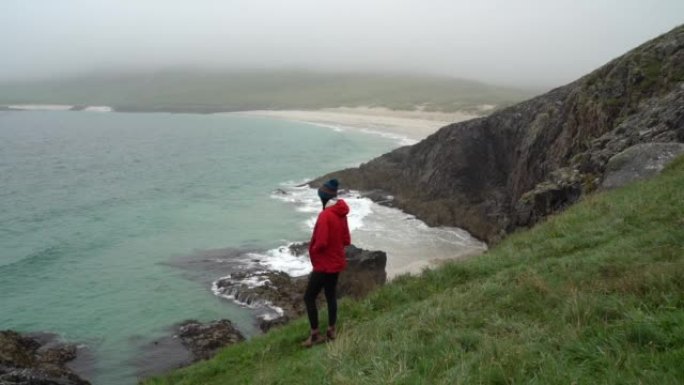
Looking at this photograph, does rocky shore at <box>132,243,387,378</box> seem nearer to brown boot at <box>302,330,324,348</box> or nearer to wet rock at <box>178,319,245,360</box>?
wet rock at <box>178,319,245,360</box>

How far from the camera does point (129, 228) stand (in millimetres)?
38406

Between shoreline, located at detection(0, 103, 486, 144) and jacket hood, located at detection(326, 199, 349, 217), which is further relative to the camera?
shoreline, located at detection(0, 103, 486, 144)

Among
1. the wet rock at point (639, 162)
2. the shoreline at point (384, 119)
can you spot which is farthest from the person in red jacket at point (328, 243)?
the shoreline at point (384, 119)

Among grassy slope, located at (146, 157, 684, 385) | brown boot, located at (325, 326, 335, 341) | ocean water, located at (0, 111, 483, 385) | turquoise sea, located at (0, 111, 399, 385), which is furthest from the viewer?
ocean water, located at (0, 111, 483, 385)

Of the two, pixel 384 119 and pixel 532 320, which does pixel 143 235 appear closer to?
pixel 532 320

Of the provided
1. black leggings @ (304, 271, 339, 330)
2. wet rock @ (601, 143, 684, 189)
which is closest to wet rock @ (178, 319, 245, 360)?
black leggings @ (304, 271, 339, 330)

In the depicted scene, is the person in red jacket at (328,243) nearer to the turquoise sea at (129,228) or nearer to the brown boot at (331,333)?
the brown boot at (331,333)

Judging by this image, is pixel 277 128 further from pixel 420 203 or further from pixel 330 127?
pixel 420 203

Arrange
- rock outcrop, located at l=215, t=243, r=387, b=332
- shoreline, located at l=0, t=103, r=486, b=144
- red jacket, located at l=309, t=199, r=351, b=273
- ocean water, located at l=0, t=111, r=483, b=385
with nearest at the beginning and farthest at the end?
1. red jacket, located at l=309, t=199, r=351, b=273
2. rock outcrop, located at l=215, t=243, r=387, b=332
3. ocean water, located at l=0, t=111, r=483, b=385
4. shoreline, located at l=0, t=103, r=486, b=144

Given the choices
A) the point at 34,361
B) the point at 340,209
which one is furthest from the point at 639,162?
the point at 34,361

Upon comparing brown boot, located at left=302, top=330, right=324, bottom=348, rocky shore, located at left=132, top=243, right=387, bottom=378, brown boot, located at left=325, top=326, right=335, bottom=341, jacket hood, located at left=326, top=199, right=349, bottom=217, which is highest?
jacket hood, located at left=326, top=199, right=349, bottom=217

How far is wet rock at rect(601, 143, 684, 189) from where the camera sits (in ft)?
53.7

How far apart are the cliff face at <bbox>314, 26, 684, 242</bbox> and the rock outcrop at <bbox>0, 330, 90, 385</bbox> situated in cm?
1556

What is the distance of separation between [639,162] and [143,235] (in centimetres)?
2907
